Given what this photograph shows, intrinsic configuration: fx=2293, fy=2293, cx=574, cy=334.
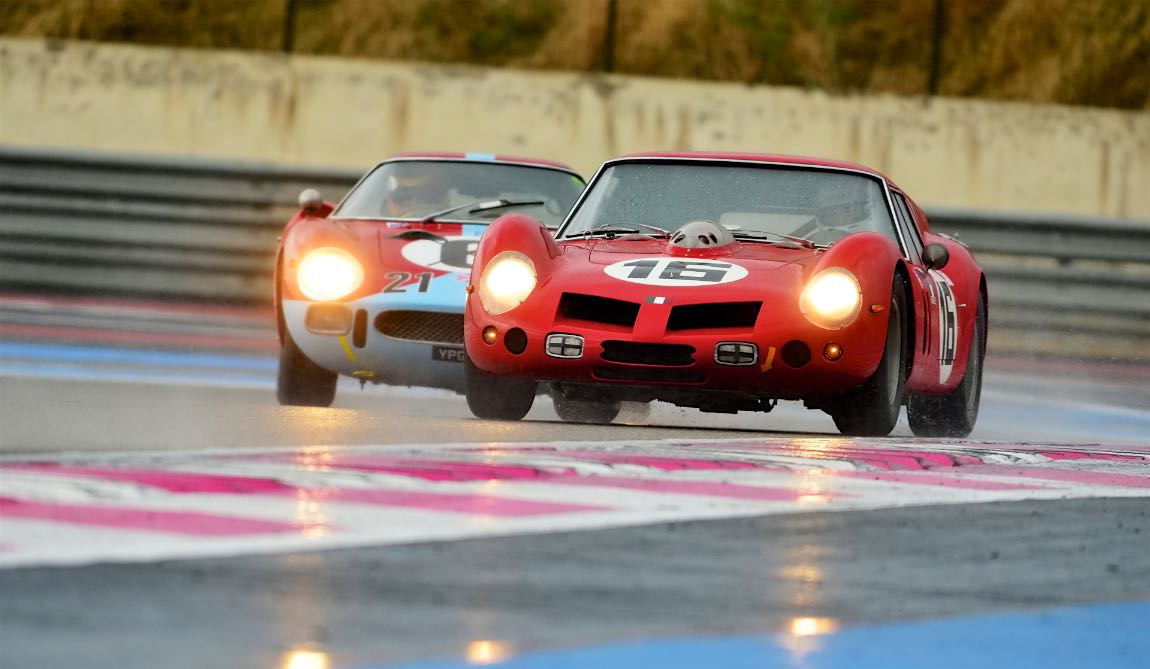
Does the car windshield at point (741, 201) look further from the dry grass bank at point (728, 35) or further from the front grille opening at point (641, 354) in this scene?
the dry grass bank at point (728, 35)

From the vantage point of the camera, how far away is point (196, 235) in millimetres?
14883

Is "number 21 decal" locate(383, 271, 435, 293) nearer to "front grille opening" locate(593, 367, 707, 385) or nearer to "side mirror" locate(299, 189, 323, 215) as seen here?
"side mirror" locate(299, 189, 323, 215)

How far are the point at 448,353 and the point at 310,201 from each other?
1182 millimetres

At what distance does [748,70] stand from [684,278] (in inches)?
436

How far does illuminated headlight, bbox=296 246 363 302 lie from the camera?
928 cm

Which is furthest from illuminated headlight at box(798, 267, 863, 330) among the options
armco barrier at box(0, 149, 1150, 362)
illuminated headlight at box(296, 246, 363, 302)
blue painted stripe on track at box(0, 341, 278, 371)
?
armco barrier at box(0, 149, 1150, 362)

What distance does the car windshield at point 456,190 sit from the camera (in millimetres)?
10195

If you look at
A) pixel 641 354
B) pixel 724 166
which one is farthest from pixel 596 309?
pixel 724 166

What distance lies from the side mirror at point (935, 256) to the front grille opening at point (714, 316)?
1.16 metres

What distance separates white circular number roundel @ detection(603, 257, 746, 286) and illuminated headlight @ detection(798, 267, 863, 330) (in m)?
0.25

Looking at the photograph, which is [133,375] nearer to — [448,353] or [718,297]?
[448,353]

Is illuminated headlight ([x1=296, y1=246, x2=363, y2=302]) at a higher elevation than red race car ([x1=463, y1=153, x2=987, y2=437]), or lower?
higher

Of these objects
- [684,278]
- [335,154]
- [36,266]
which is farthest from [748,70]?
[684,278]

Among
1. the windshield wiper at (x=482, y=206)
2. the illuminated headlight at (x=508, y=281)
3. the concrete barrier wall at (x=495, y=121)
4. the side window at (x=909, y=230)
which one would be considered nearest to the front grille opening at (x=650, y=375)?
the illuminated headlight at (x=508, y=281)
